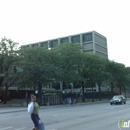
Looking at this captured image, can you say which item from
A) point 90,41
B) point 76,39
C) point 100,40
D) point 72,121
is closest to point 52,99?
point 72,121

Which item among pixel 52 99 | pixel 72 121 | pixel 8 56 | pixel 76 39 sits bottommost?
pixel 72 121

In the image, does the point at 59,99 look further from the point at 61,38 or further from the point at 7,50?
the point at 61,38

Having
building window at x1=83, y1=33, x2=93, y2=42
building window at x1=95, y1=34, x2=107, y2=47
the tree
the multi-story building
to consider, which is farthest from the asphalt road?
building window at x1=95, y1=34, x2=107, y2=47

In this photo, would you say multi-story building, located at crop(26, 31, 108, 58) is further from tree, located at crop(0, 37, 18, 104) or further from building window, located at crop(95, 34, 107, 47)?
tree, located at crop(0, 37, 18, 104)

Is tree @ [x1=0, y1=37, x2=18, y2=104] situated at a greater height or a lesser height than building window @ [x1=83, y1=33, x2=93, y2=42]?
lesser

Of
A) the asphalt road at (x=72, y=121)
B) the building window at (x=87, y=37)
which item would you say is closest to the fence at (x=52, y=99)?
the asphalt road at (x=72, y=121)

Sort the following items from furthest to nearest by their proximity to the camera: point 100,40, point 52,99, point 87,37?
point 100,40, point 87,37, point 52,99

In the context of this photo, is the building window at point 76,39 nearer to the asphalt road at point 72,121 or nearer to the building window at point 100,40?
the building window at point 100,40

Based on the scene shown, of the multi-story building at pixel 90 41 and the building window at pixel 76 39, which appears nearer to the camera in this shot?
the multi-story building at pixel 90 41

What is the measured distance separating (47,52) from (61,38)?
6647 centimetres

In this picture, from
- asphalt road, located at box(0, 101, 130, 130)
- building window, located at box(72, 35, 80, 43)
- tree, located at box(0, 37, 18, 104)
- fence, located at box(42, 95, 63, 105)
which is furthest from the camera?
building window, located at box(72, 35, 80, 43)

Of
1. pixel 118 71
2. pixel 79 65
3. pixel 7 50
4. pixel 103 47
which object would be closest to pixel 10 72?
pixel 7 50

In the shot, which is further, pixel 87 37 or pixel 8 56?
pixel 87 37

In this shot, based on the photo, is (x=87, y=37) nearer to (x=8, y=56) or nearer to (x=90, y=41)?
(x=90, y=41)
